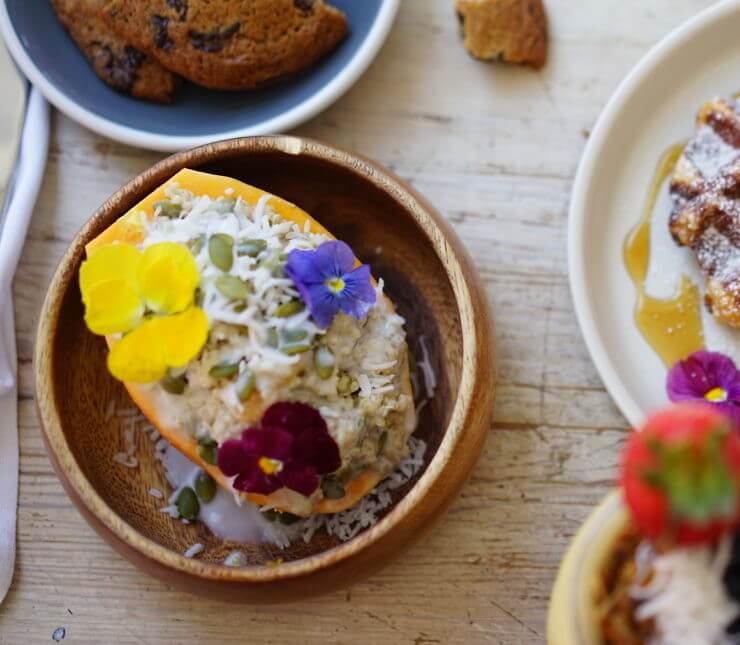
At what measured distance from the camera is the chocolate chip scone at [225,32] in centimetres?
122

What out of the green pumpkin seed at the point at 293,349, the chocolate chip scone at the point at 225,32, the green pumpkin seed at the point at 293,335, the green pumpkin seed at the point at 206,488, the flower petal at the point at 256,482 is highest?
the chocolate chip scone at the point at 225,32

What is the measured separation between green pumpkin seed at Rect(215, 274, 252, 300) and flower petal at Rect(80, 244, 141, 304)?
0.10 m

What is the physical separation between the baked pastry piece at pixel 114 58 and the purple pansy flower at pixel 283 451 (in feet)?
1.99

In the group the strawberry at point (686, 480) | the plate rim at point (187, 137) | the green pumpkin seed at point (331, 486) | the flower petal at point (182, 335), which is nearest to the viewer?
the strawberry at point (686, 480)

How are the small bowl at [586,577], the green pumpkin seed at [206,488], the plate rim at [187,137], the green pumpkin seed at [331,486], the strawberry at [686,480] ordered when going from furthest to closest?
1. the plate rim at [187,137]
2. the green pumpkin seed at [206,488]
3. the green pumpkin seed at [331,486]
4. the small bowl at [586,577]
5. the strawberry at [686,480]

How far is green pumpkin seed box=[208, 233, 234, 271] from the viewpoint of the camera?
0.92 metres

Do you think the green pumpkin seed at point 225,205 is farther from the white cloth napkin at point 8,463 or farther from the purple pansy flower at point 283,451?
the white cloth napkin at point 8,463

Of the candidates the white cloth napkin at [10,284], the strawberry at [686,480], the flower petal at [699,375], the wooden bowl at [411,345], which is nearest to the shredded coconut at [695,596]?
the strawberry at [686,480]

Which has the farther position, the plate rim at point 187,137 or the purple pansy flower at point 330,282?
the plate rim at point 187,137

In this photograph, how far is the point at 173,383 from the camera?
0.95m

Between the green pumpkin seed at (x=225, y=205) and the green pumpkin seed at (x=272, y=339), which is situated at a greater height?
the green pumpkin seed at (x=225, y=205)

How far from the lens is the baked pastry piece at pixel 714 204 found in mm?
1165

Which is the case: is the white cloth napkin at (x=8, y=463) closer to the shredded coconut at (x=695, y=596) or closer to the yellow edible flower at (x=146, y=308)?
the yellow edible flower at (x=146, y=308)

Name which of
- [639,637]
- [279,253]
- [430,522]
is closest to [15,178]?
[279,253]
